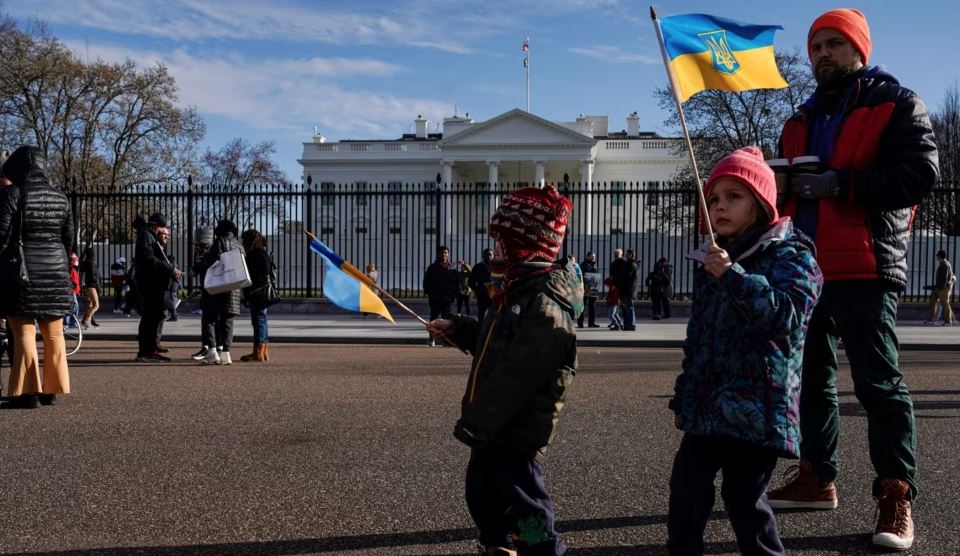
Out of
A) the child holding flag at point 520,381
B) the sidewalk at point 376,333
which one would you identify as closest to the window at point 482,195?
the sidewalk at point 376,333

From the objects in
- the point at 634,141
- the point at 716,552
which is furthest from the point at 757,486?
the point at 634,141

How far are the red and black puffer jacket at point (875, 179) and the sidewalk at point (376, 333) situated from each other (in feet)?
32.6

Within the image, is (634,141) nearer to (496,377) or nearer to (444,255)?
(444,255)

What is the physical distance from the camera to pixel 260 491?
4.24 metres

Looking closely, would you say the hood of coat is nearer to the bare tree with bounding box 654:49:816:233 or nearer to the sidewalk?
the sidewalk

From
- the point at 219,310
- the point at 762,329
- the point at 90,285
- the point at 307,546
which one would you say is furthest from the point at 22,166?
the point at 90,285

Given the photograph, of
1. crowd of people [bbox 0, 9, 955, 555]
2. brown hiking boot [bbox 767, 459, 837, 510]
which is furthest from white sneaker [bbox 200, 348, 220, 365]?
brown hiking boot [bbox 767, 459, 837, 510]

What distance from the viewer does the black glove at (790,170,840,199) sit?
3418mm

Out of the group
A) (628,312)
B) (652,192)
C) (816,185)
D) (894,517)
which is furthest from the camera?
(652,192)

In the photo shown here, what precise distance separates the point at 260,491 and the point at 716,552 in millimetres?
2110

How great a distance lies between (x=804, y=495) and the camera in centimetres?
381

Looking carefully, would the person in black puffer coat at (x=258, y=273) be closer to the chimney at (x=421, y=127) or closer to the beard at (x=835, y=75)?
the beard at (x=835, y=75)

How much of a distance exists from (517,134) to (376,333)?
4369 centimetres

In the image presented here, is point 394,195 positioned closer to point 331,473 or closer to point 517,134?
point 331,473
